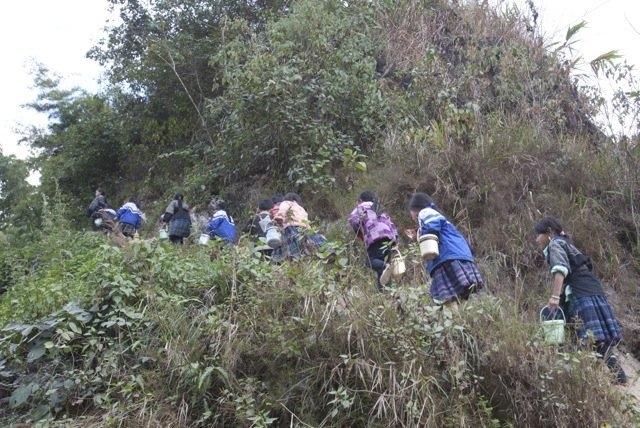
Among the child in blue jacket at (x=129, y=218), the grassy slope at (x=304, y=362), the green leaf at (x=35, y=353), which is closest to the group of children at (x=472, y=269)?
the grassy slope at (x=304, y=362)

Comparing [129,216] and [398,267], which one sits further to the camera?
[129,216]

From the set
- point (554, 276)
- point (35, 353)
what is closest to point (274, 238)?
point (35, 353)

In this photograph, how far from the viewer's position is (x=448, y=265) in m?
5.47

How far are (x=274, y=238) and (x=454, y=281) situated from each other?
81.9 inches

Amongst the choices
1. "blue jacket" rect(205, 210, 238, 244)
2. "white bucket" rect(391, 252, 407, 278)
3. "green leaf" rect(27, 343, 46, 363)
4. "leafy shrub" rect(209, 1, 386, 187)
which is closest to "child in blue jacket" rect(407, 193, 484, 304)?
"white bucket" rect(391, 252, 407, 278)

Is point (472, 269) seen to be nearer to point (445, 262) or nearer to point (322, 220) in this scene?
point (445, 262)

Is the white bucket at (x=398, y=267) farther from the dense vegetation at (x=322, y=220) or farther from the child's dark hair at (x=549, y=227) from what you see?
the child's dark hair at (x=549, y=227)

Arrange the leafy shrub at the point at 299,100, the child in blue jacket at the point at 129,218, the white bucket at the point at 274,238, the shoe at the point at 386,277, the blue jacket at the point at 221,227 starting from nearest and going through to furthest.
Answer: the shoe at the point at 386,277, the white bucket at the point at 274,238, the blue jacket at the point at 221,227, the leafy shrub at the point at 299,100, the child in blue jacket at the point at 129,218

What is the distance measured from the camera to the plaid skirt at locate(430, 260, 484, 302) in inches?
210

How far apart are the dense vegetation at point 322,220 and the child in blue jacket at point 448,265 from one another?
0.36 m

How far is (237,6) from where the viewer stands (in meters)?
15.2

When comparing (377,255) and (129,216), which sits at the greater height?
(129,216)

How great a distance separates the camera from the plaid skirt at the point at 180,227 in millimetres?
10703

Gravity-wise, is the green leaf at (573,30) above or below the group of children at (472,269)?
above
